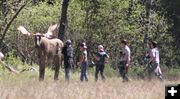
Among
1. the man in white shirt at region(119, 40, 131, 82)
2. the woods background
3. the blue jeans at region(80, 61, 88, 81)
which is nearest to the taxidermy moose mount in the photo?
the blue jeans at region(80, 61, 88, 81)

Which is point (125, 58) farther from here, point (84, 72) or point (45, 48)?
point (45, 48)

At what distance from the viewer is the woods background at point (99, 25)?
3588 centimetres

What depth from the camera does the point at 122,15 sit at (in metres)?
37.7

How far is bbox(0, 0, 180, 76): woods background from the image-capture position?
35.9 m

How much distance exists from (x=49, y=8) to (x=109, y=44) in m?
6.38

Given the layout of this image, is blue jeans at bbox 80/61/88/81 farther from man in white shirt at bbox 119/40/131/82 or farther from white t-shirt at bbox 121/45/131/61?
white t-shirt at bbox 121/45/131/61

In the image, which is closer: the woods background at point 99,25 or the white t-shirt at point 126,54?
the white t-shirt at point 126,54

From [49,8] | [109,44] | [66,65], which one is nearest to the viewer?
[66,65]

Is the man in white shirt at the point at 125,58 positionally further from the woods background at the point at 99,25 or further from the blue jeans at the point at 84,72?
the woods background at the point at 99,25

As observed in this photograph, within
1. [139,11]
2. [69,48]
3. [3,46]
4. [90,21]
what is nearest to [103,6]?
[90,21]

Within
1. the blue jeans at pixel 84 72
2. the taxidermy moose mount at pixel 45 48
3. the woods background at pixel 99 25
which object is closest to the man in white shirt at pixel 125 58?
the blue jeans at pixel 84 72

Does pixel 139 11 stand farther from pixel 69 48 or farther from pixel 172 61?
pixel 69 48

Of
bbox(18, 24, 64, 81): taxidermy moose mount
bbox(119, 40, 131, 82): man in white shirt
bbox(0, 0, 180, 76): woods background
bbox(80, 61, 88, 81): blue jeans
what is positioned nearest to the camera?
bbox(119, 40, 131, 82): man in white shirt

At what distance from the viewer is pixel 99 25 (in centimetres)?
3666
